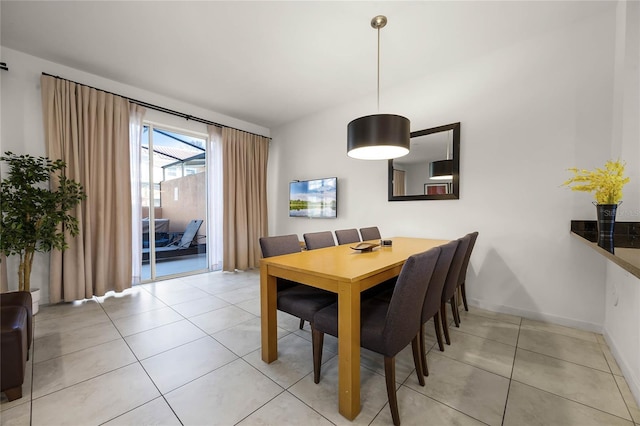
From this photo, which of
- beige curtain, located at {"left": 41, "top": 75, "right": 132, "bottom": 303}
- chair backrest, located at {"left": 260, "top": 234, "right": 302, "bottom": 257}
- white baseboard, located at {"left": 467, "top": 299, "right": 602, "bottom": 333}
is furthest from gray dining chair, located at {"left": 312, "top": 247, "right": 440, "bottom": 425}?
beige curtain, located at {"left": 41, "top": 75, "right": 132, "bottom": 303}

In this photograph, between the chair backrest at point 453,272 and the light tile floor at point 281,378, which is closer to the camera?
the light tile floor at point 281,378

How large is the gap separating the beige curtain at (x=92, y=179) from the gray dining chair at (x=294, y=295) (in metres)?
2.39

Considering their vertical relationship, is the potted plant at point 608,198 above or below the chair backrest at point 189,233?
above

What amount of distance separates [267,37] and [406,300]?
2684 mm

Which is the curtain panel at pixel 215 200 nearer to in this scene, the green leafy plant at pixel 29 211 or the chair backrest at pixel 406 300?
the green leafy plant at pixel 29 211

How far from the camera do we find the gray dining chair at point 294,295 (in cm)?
172

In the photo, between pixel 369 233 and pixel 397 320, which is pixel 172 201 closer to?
pixel 369 233

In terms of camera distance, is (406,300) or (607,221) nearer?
(406,300)

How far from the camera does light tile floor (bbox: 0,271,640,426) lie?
4.31ft

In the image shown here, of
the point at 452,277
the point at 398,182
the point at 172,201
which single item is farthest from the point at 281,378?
the point at 172,201

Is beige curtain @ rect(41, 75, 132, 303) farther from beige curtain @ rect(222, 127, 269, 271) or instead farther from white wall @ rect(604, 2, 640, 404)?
white wall @ rect(604, 2, 640, 404)

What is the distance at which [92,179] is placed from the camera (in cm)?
301

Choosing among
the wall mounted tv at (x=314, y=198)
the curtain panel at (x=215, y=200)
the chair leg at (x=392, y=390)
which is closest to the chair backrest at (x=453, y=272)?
the chair leg at (x=392, y=390)

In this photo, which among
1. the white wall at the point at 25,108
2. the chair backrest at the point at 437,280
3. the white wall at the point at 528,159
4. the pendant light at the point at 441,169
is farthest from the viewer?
the pendant light at the point at 441,169
